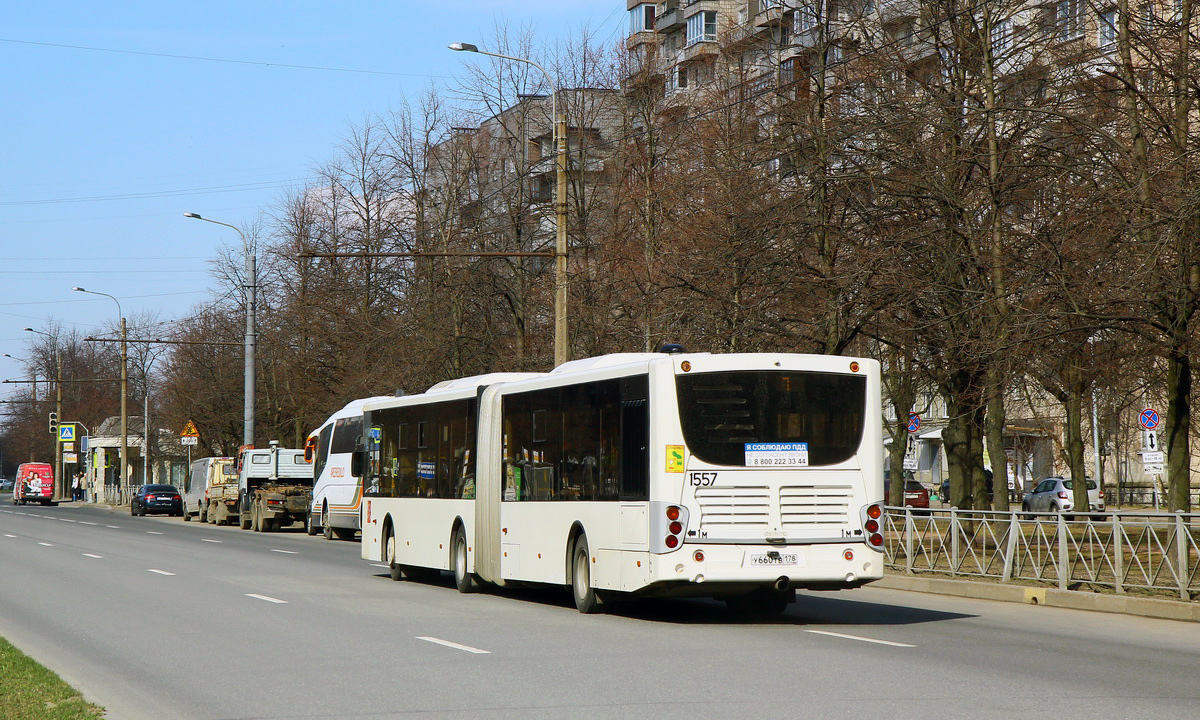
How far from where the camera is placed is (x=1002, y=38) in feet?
73.9

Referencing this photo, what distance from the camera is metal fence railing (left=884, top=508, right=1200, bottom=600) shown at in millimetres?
16047

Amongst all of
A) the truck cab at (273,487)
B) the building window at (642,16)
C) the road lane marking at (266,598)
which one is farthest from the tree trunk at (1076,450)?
the building window at (642,16)

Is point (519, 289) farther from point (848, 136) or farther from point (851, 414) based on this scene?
point (851, 414)

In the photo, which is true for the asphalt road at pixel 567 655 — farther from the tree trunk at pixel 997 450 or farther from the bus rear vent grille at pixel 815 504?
the tree trunk at pixel 997 450

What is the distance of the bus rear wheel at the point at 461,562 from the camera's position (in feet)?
64.4

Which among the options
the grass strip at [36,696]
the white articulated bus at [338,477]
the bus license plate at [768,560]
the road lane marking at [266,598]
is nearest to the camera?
the grass strip at [36,696]

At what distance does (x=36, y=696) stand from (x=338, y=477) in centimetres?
2803

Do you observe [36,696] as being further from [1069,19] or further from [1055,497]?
[1055,497]

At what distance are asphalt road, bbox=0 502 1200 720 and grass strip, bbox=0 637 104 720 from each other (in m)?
0.21

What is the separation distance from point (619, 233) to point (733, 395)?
70.7 ft

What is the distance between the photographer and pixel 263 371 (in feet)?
198

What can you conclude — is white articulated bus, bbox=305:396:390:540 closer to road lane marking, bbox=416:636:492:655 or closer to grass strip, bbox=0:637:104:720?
road lane marking, bbox=416:636:492:655

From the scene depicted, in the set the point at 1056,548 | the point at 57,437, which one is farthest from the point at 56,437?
the point at 1056,548

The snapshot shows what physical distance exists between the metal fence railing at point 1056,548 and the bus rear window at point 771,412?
391cm
